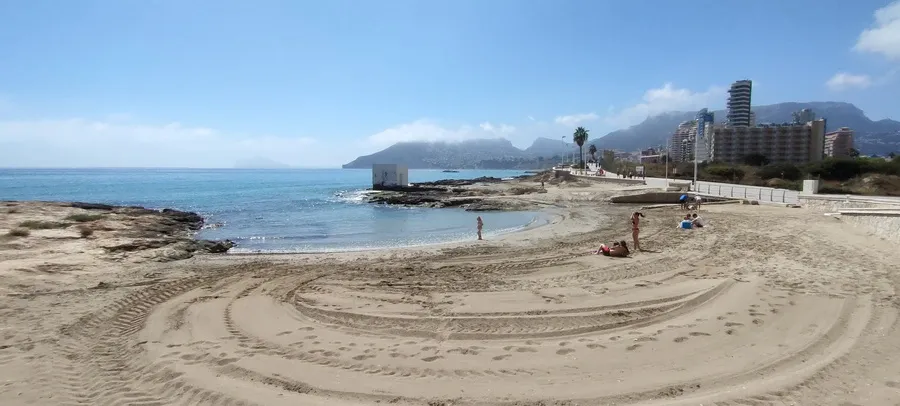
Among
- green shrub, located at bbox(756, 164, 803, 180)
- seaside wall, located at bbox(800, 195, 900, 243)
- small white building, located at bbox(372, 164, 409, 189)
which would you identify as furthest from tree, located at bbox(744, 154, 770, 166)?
seaside wall, located at bbox(800, 195, 900, 243)

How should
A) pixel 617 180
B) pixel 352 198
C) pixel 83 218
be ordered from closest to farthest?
pixel 83 218 < pixel 352 198 < pixel 617 180

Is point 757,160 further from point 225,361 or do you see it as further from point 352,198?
point 225,361

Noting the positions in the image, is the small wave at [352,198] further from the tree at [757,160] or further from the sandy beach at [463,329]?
the tree at [757,160]

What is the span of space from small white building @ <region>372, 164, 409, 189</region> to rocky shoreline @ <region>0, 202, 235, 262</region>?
110 ft

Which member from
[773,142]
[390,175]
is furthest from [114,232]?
[773,142]

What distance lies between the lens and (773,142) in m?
96.4

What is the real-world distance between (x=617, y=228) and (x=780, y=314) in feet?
43.5

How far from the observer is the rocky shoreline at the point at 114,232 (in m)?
14.6

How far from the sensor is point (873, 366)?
16.9 ft

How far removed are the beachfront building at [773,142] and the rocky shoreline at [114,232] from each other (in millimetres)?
97592

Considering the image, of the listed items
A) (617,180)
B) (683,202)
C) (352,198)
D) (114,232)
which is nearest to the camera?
(114,232)

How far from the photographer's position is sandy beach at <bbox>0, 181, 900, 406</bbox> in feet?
15.7

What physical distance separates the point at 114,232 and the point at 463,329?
19130 millimetres

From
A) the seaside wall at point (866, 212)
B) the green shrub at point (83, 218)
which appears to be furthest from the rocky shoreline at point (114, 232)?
the seaside wall at point (866, 212)
